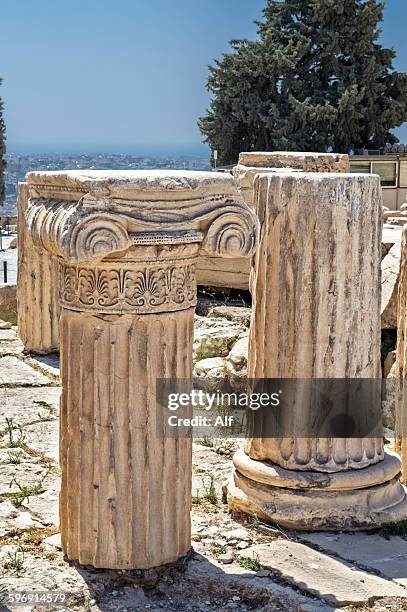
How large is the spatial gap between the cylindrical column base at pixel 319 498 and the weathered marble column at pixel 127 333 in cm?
79

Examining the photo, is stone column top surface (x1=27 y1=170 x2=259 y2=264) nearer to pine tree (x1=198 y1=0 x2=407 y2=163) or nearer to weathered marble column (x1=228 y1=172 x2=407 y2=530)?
weathered marble column (x1=228 y1=172 x2=407 y2=530)

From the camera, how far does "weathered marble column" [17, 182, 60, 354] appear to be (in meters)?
8.64

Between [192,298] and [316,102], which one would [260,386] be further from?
[316,102]

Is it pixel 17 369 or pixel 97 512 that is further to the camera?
pixel 17 369

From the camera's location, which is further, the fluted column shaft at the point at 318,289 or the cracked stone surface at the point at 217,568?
the fluted column shaft at the point at 318,289

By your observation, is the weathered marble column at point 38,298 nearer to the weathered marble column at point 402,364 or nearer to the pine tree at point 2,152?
the weathered marble column at point 402,364

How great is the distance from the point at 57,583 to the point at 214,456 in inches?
86.2

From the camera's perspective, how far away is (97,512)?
4062 millimetres

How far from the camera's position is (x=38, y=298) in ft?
28.5

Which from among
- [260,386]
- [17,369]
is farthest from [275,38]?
[260,386]

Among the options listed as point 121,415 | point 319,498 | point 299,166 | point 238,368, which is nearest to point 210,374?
point 238,368

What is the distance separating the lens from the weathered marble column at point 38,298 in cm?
864

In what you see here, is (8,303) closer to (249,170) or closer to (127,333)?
(249,170)

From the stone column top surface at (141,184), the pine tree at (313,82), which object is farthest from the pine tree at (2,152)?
the stone column top surface at (141,184)
